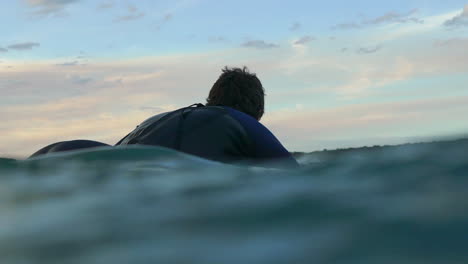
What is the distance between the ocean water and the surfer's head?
3243 millimetres

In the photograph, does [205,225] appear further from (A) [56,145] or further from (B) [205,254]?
(A) [56,145]

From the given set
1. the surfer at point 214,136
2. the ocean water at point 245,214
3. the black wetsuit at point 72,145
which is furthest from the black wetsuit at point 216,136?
the ocean water at point 245,214

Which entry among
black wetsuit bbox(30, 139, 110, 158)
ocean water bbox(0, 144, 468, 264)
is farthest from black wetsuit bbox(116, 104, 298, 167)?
ocean water bbox(0, 144, 468, 264)

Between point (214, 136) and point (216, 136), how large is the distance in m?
0.02

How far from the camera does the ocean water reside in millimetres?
2141

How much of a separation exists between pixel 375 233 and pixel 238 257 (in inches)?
20.0

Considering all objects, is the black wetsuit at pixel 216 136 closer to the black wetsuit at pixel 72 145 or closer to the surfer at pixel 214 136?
the surfer at pixel 214 136

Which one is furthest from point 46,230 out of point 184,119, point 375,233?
point 184,119

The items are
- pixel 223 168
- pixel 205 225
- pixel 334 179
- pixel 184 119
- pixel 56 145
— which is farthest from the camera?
pixel 56 145

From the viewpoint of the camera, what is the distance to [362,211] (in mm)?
2465

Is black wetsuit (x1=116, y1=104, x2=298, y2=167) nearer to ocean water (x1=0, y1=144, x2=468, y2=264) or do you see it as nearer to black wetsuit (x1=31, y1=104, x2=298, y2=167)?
black wetsuit (x1=31, y1=104, x2=298, y2=167)

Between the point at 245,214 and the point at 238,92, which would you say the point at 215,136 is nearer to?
the point at 238,92

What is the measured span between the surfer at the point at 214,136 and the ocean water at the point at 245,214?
5.59 ft

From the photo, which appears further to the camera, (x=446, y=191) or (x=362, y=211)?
(x=446, y=191)
